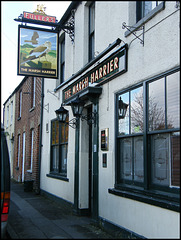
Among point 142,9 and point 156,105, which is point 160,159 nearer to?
point 156,105

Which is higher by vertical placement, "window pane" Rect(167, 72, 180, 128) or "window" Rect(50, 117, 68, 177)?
"window pane" Rect(167, 72, 180, 128)

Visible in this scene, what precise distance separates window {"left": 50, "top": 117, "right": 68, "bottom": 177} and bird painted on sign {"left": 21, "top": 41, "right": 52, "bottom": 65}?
96.9 inches

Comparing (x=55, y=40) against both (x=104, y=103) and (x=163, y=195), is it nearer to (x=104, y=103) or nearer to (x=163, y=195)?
(x=104, y=103)

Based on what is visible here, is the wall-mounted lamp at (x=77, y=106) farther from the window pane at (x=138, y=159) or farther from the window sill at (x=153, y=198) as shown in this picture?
the window sill at (x=153, y=198)

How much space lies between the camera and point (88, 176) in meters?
8.70

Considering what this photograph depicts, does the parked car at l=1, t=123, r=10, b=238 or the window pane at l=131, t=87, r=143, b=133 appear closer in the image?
the parked car at l=1, t=123, r=10, b=238

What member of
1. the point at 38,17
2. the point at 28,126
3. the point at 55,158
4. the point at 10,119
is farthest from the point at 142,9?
the point at 10,119

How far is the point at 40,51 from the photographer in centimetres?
963

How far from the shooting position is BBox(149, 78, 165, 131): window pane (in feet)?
17.1

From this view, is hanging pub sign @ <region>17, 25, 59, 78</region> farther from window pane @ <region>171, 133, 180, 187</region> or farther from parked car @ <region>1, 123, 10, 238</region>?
window pane @ <region>171, 133, 180, 187</region>

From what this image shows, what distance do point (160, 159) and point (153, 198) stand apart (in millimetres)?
665

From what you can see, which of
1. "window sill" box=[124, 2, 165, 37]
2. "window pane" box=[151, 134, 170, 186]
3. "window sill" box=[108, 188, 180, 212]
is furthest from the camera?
"window sill" box=[124, 2, 165, 37]

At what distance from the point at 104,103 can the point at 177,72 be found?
2729mm

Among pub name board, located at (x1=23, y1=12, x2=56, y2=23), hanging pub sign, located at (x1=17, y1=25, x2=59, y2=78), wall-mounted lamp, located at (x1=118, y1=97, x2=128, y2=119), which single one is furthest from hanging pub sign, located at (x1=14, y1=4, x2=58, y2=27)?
wall-mounted lamp, located at (x1=118, y1=97, x2=128, y2=119)
